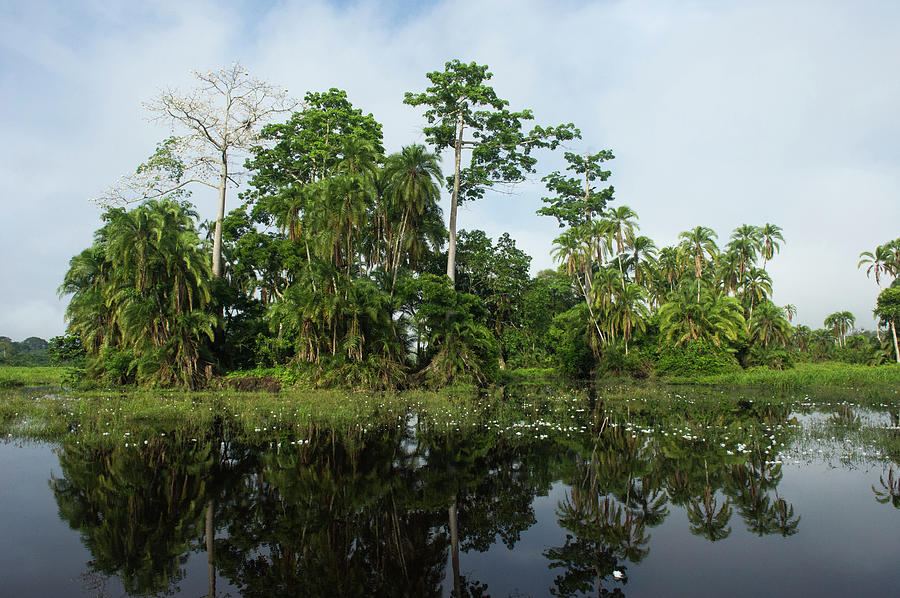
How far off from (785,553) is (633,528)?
1.82 metres

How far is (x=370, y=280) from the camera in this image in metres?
26.6

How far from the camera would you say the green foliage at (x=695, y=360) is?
34562 mm

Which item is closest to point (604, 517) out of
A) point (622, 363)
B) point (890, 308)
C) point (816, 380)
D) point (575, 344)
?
point (816, 380)

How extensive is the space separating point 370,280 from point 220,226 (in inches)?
468

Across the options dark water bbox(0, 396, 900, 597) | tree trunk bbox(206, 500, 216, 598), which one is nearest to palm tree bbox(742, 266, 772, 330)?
dark water bbox(0, 396, 900, 597)

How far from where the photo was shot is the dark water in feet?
19.4

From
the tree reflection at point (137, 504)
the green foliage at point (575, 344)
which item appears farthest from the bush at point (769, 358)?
the tree reflection at point (137, 504)

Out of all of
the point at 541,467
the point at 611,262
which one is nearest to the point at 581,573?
the point at 541,467

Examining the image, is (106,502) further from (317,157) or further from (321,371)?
(317,157)

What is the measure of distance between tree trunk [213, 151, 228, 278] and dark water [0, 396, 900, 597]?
1923cm

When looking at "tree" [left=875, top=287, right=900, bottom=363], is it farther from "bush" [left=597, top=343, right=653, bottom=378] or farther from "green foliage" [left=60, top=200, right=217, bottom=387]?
"green foliage" [left=60, top=200, right=217, bottom=387]

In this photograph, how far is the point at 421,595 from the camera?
5617mm

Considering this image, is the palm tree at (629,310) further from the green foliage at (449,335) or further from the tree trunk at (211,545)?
the tree trunk at (211,545)

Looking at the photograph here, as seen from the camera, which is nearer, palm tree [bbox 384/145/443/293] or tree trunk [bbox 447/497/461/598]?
tree trunk [bbox 447/497/461/598]
